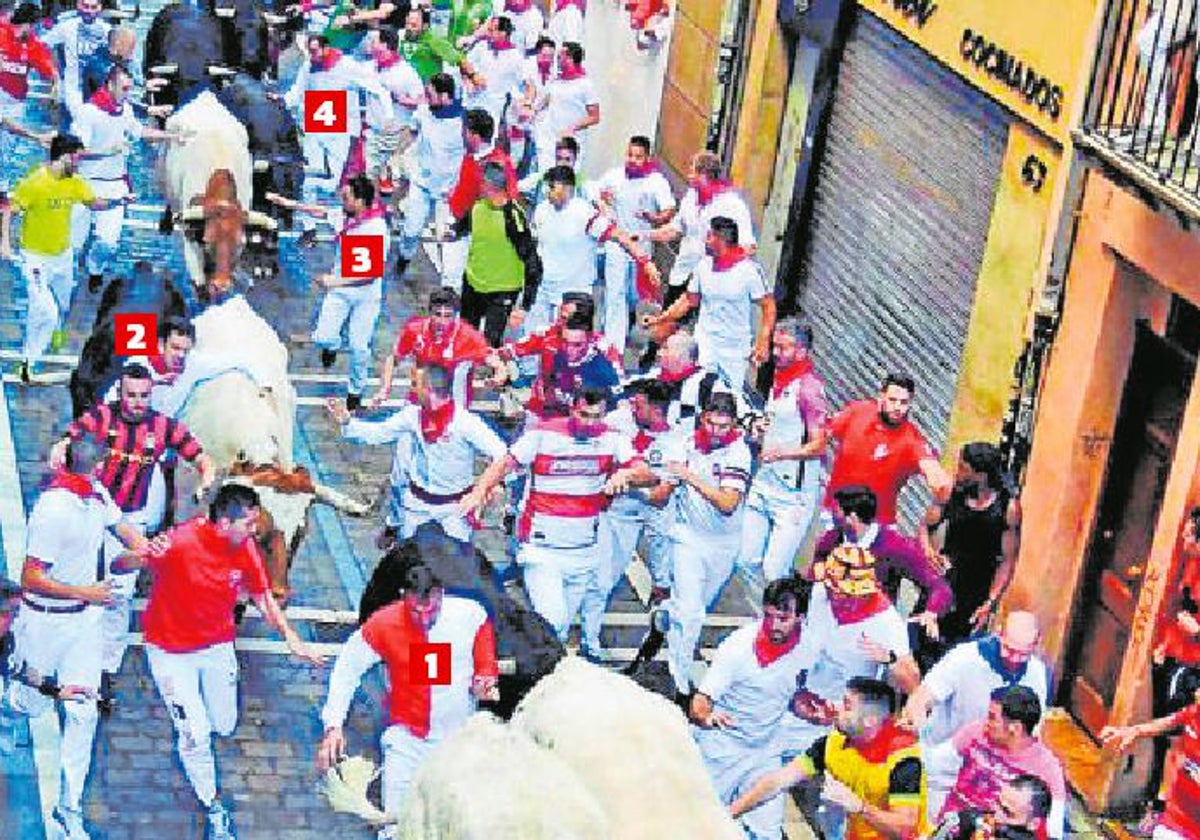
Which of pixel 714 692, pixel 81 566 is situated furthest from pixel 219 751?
pixel 714 692

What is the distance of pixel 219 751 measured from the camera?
41.8 ft

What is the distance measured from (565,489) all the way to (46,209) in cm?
537

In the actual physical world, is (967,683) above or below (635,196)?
above

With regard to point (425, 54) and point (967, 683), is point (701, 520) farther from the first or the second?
point (425, 54)

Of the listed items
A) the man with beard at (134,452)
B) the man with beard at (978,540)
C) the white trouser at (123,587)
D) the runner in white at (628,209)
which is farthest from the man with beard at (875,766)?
the runner in white at (628,209)

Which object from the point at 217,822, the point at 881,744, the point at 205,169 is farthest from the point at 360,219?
the point at 881,744

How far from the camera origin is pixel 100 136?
18.3m

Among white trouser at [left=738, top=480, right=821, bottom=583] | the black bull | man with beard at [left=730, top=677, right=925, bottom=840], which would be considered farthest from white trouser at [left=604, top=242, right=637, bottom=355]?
man with beard at [left=730, top=677, right=925, bottom=840]

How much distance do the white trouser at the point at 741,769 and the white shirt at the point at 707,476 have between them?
1837 millimetres

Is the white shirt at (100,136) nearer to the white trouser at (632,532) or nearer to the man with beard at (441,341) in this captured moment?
the man with beard at (441,341)

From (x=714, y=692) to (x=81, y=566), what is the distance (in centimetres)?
295

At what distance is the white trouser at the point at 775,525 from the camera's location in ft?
47.7

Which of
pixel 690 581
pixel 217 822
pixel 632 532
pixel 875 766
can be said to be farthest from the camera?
pixel 632 532

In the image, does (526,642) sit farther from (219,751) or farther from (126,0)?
(126,0)
